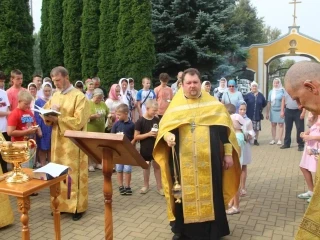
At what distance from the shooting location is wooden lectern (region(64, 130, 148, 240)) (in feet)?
8.68

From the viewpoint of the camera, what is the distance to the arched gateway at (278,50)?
22.7 meters

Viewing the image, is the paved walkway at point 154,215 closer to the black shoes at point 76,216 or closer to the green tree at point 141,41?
the black shoes at point 76,216

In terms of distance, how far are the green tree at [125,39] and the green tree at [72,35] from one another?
3.05 metres

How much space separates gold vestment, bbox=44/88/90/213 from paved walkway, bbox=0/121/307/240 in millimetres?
265

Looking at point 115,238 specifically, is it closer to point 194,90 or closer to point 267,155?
point 194,90

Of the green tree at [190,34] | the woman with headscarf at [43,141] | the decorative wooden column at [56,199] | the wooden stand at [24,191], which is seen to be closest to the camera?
the wooden stand at [24,191]

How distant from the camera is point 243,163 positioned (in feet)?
17.5

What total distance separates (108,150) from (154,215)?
237 centimetres

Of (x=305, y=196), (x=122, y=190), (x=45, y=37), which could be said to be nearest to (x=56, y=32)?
(x=45, y=37)

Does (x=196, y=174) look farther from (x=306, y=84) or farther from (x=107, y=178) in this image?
(x=306, y=84)

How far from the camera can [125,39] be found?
48.6ft

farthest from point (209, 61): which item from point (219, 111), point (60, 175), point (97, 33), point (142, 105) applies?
point (60, 175)

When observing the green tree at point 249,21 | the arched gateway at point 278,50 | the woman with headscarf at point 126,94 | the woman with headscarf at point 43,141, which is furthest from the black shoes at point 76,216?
the green tree at point 249,21

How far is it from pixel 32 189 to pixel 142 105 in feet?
21.9
